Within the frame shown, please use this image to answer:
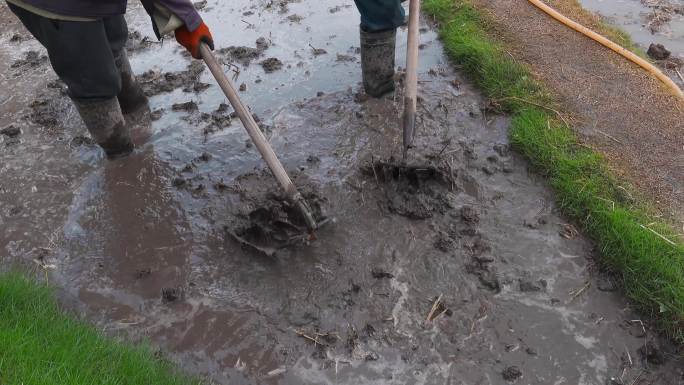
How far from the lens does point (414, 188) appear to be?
3699 millimetres

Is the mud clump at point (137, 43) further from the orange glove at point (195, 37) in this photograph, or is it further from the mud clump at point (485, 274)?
the mud clump at point (485, 274)

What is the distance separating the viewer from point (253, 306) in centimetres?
313

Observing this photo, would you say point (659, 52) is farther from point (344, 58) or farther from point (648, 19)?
point (344, 58)

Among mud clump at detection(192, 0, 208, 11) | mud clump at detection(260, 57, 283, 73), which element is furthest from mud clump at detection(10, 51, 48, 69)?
mud clump at detection(260, 57, 283, 73)

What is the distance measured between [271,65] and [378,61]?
1.18 meters

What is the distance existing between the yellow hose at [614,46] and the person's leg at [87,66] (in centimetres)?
414

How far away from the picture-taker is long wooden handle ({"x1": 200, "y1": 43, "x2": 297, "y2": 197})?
10.2 feet

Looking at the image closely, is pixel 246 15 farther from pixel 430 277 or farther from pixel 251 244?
pixel 430 277

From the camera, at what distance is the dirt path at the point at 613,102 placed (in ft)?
12.2

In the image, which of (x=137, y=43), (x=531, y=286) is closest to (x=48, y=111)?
(x=137, y=43)

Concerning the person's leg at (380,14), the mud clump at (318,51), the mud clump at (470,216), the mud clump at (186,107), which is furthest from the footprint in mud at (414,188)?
the mud clump at (318,51)

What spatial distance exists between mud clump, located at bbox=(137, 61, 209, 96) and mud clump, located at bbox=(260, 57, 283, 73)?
583mm

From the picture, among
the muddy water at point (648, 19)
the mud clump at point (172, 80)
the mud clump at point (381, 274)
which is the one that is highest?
the muddy water at point (648, 19)

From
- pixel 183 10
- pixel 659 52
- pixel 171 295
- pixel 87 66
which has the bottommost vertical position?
pixel 171 295
